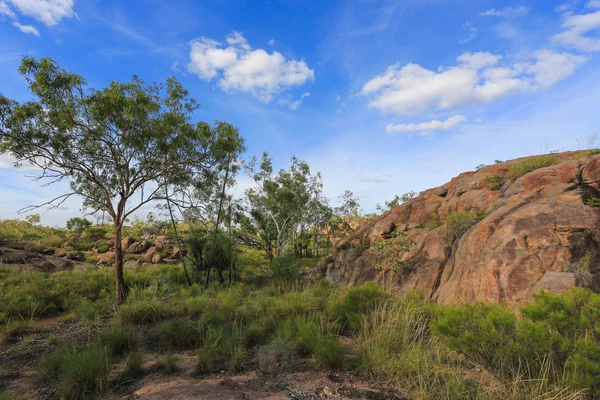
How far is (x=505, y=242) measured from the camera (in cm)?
799

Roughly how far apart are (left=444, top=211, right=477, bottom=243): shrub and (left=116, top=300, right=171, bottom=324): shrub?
967cm

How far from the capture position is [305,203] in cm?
3209

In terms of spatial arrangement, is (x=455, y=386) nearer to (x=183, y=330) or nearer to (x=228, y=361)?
(x=228, y=361)

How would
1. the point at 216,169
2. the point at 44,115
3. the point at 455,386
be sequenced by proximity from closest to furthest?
→ the point at 455,386, the point at 44,115, the point at 216,169

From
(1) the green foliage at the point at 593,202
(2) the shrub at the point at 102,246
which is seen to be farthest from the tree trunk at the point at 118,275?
(2) the shrub at the point at 102,246

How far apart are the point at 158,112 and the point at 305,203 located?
2066 cm

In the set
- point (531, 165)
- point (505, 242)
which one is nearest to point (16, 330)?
point (505, 242)

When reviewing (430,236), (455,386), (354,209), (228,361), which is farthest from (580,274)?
(354,209)

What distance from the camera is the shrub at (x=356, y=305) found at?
7441 mm

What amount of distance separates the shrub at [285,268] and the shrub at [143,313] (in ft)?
28.7

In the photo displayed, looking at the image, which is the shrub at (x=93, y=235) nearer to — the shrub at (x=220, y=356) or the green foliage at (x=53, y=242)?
the green foliage at (x=53, y=242)

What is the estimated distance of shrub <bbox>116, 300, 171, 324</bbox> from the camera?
920 cm

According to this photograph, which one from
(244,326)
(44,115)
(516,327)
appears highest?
(44,115)

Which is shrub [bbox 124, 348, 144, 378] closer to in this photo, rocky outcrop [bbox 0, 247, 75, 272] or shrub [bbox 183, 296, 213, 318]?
shrub [bbox 183, 296, 213, 318]
